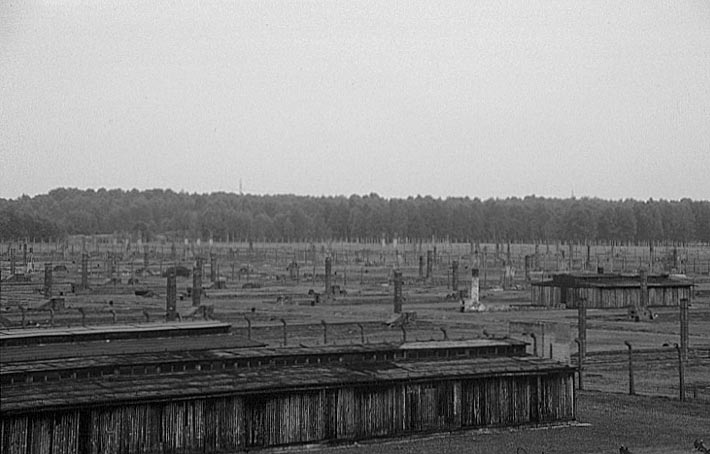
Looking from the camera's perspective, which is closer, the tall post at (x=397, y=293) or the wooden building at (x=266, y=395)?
the wooden building at (x=266, y=395)

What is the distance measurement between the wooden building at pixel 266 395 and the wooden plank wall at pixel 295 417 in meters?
0.02

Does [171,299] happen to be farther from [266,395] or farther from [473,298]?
[266,395]

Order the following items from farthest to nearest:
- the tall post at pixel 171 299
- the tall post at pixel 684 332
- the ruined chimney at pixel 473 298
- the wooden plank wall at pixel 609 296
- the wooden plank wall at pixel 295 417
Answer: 1. the wooden plank wall at pixel 609 296
2. the ruined chimney at pixel 473 298
3. the tall post at pixel 171 299
4. the tall post at pixel 684 332
5. the wooden plank wall at pixel 295 417

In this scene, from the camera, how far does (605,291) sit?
74562 mm

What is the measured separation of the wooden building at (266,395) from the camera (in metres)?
22.0

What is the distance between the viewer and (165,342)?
33.2m

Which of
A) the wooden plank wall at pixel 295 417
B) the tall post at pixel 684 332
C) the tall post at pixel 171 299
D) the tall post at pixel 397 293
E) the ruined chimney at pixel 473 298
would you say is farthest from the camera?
the ruined chimney at pixel 473 298

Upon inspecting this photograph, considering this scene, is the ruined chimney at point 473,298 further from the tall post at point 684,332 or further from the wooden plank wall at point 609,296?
the tall post at point 684,332

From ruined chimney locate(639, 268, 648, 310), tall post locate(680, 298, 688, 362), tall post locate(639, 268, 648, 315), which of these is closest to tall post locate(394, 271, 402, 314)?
tall post locate(639, 268, 648, 315)

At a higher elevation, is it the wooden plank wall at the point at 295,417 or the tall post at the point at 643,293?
the tall post at the point at 643,293

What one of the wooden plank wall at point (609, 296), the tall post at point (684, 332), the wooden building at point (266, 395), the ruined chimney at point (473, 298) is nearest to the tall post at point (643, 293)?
the wooden plank wall at point (609, 296)

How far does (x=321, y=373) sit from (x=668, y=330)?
35.4m

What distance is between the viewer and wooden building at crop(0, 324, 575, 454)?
72.0ft

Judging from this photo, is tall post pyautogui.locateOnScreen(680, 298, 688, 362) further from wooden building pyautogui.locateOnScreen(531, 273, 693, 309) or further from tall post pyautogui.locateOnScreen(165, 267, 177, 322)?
wooden building pyautogui.locateOnScreen(531, 273, 693, 309)
